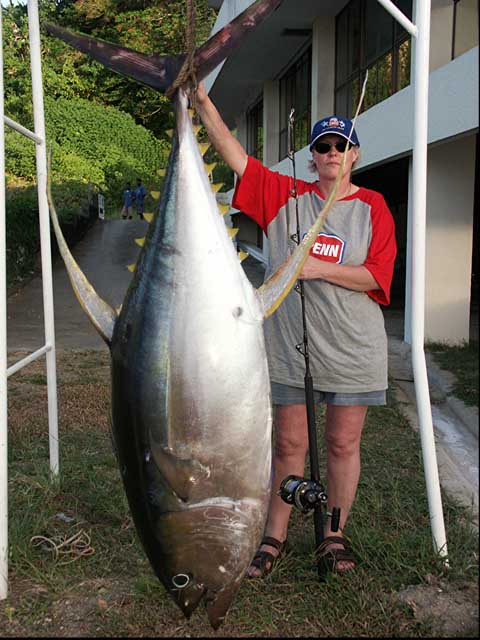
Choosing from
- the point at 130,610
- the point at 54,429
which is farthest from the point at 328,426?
the point at 54,429

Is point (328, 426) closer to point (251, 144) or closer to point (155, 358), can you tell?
point (155, 358)

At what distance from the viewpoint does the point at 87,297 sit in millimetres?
1372

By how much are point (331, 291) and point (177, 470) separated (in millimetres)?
1218

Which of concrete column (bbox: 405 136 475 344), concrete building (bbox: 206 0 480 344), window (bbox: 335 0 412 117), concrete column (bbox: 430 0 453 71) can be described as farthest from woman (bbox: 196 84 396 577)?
window (bbox: 335 0 412 117)

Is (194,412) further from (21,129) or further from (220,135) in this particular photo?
(21,129)

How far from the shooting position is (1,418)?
2443mm

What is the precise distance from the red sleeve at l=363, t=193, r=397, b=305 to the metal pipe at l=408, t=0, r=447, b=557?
10 centimetres

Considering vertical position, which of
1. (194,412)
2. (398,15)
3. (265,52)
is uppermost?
(265,52)

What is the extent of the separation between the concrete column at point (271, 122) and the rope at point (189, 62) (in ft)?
40.2

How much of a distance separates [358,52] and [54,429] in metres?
7.24

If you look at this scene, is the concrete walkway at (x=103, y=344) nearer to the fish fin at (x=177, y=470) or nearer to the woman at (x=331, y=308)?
the woman at (x=331, y=308)

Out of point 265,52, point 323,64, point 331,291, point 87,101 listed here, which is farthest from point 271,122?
point 331,291

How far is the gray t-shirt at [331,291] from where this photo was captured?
2.23 m

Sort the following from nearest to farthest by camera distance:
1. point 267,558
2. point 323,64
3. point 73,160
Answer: point 267,558
point 73,160
point 323,64
